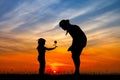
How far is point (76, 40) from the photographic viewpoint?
1418 cm

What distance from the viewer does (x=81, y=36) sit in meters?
14.2

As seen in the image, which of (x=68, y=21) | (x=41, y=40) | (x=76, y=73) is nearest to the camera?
(x=76, y=73)

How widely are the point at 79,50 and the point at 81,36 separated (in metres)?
0.75

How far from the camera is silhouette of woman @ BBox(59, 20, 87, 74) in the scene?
1384 cm

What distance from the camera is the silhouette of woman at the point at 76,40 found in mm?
13837

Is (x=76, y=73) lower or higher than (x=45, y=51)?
lower

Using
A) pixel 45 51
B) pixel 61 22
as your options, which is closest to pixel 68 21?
pixel 61 22

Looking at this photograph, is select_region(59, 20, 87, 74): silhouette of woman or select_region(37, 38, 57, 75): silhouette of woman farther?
select_region(37, 38, 57, 75): silhouette of woman

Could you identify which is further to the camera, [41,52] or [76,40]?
[41,52]

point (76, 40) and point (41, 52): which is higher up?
point (41, 52)

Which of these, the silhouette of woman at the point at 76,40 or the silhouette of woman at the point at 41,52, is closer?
the silhouette of woman at the point at 76,40
